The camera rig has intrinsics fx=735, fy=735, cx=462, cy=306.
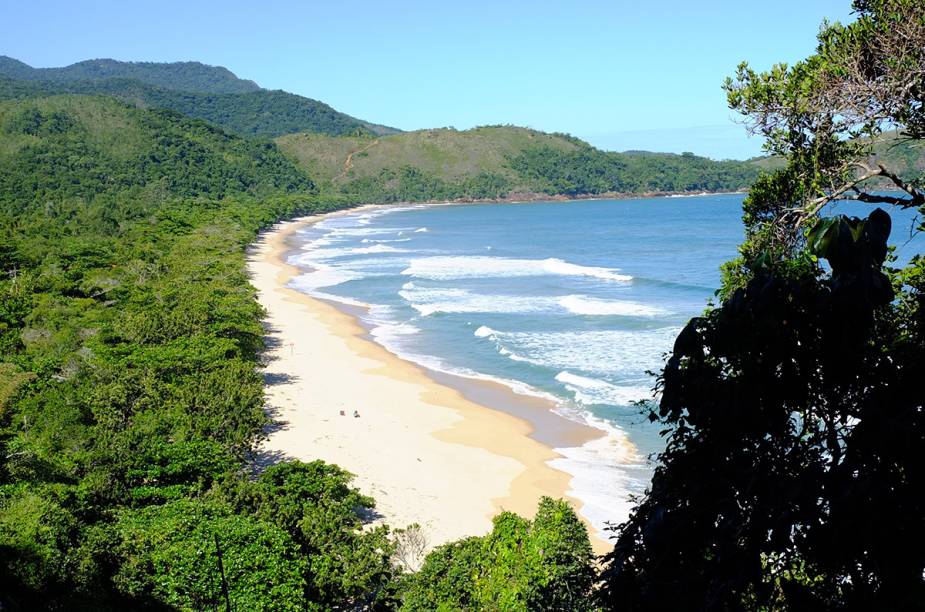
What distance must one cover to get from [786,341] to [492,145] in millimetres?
196147

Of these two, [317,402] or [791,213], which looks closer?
[791,213]

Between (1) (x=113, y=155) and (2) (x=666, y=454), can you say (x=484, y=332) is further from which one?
(1) (x=113, y=155)

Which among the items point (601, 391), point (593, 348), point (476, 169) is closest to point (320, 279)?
point (593, 348)

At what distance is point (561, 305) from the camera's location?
129 ft

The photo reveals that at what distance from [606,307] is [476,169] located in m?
151

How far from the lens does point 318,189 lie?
162m

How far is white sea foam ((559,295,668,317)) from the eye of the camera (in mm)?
36562

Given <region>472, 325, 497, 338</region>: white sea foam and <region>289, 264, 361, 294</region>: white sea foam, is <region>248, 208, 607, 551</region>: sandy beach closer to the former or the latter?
<region>472, 325, 497, 338</region>: white sea foam

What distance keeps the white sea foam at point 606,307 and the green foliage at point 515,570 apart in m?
26.6

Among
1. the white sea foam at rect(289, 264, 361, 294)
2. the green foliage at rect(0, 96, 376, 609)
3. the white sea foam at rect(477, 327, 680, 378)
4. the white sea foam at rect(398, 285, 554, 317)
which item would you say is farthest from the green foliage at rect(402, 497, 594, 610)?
the white sea foam at rect(289, 264, 361, 294)

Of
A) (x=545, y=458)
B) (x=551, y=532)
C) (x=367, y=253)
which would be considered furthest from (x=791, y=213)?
(x=367, y=253)

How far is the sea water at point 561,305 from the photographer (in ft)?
68.3

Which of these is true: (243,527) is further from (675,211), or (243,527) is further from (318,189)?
(318,189)

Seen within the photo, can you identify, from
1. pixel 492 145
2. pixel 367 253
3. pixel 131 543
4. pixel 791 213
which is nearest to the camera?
pixel 791 213
